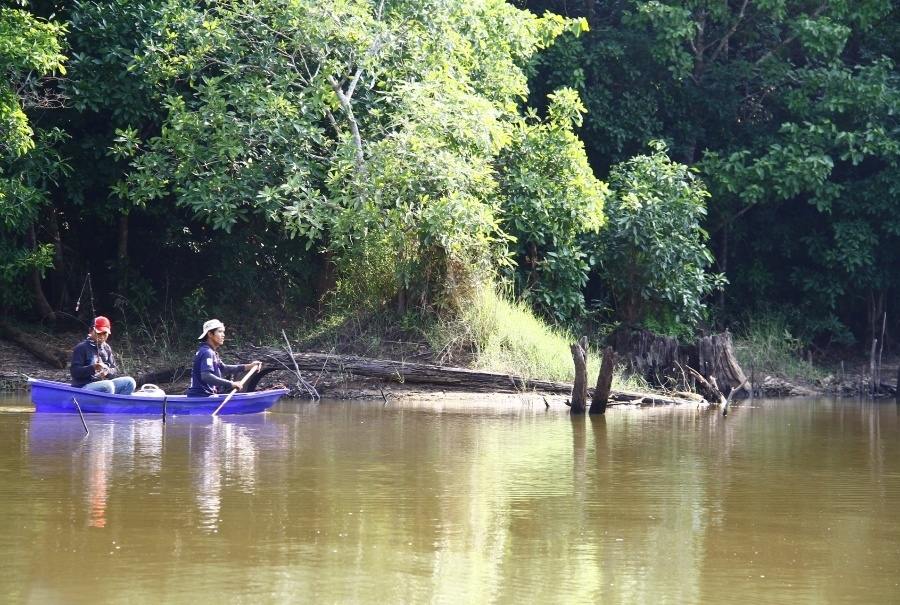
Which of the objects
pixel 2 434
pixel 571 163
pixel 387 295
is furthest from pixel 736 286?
pixel 2 434

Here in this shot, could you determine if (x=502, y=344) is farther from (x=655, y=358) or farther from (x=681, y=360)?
(x=681, y=360)

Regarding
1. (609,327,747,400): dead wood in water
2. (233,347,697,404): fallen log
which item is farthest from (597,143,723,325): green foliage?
(233,347,697,404): fallen log

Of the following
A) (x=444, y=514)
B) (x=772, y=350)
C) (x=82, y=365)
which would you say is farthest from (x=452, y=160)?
(x=444, y=514)

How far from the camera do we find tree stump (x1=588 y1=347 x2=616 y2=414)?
16.6 metres

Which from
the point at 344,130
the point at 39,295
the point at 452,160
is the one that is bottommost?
the point at 39,295

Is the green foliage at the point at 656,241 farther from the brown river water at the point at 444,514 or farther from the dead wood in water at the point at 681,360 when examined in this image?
the brown river water at the point at 444,514

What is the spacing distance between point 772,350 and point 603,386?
8.25 metres

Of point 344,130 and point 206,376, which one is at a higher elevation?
point 344,130

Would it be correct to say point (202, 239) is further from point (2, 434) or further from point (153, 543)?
point (153, 543)

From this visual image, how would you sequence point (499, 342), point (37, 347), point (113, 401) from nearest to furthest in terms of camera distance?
1. point (113, 401)
2. point (499, 342)
3. point (37, 347)

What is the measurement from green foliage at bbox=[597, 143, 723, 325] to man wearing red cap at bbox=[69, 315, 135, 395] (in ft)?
31.9

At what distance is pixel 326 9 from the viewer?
19219 mm

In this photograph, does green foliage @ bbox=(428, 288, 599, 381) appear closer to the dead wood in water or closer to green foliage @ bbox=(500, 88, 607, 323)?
the dead wood in water

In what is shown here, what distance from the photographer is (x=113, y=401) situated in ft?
52.1
